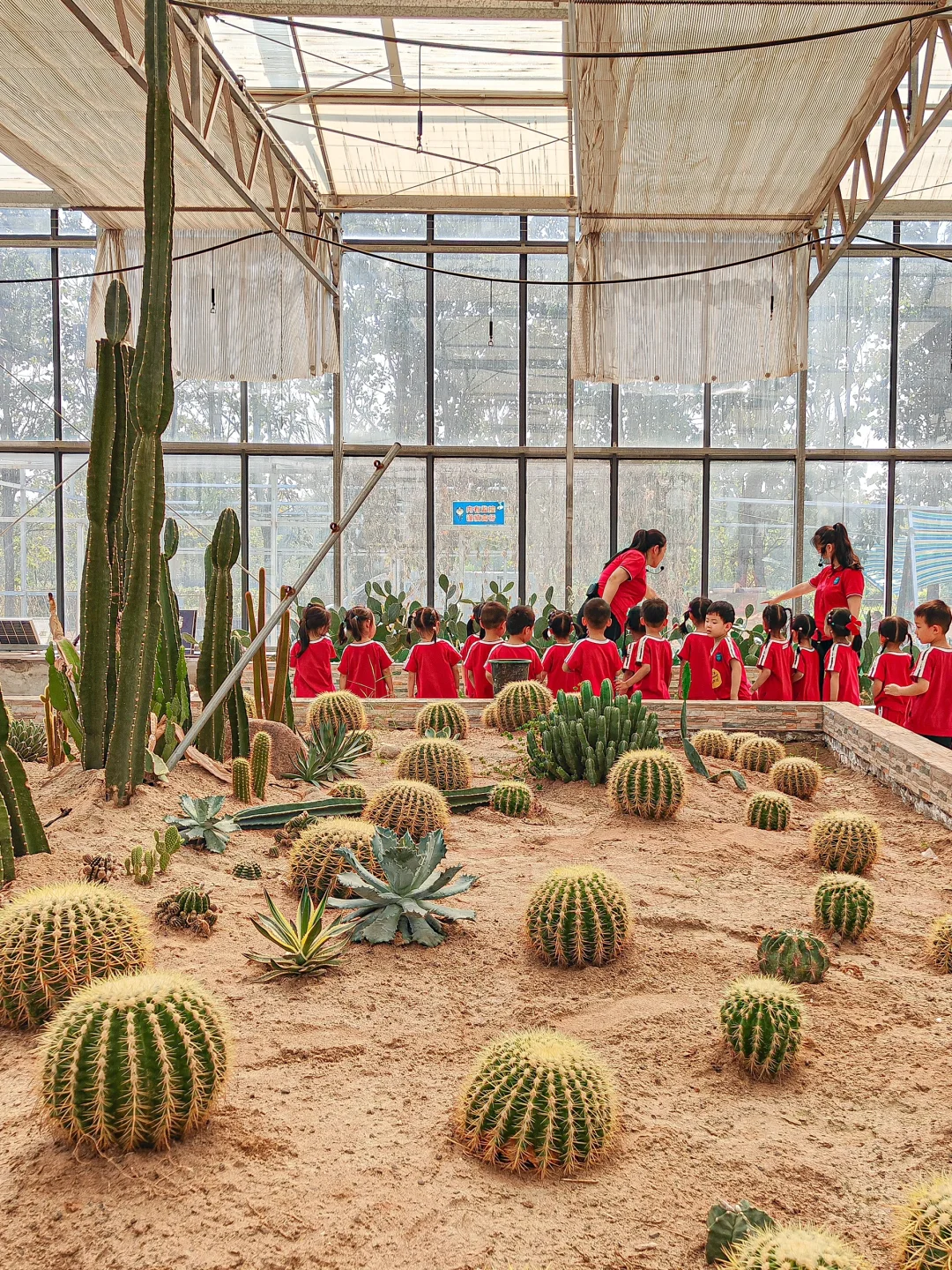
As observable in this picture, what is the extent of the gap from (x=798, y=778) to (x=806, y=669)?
8.98 ft

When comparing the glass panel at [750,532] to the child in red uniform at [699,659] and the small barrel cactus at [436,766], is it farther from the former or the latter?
the small barrel cactus at [436,766]

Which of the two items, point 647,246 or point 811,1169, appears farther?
point 647,246

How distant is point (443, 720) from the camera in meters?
5.65

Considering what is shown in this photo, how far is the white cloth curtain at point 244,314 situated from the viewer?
12.4 metres

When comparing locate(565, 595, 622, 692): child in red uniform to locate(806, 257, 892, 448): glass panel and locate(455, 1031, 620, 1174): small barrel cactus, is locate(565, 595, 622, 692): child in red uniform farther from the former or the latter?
locate(806, 257, 892, 448): glass panel

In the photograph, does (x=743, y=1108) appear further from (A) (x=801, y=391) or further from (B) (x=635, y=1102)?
(A) (x=801, y=391)

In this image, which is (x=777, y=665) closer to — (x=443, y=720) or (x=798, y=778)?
(x=798, y=778)

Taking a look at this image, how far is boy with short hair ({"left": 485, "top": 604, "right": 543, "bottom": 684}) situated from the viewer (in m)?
6.64

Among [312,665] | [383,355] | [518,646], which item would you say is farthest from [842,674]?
[383,355]

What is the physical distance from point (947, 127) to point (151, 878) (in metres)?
11.6

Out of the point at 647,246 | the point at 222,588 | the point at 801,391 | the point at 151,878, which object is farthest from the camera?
the point at 801,391

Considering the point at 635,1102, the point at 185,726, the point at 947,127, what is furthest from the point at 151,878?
the point at 947,127

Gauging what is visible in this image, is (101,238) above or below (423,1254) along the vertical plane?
above

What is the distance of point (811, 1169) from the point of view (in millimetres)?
1862
